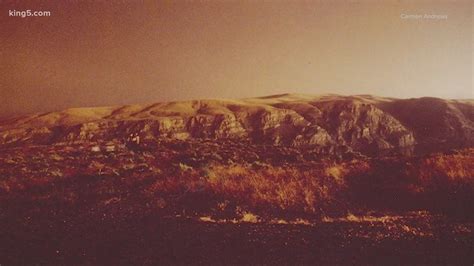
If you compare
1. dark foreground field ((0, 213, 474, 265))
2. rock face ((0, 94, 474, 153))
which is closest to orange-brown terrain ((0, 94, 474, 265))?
dark foreground field ((0, 213, 474, 265))

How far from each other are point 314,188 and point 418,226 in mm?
2719

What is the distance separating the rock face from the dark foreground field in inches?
2564

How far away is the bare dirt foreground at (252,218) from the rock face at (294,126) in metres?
62.4

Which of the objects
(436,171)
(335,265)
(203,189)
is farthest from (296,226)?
(436,171)

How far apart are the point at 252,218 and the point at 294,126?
7824 cm

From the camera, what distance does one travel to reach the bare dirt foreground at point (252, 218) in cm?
578

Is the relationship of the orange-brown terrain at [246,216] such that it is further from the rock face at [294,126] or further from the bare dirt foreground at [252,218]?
the rock face at [294,126]

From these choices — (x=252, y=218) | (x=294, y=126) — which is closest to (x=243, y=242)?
(x=252, y=218)

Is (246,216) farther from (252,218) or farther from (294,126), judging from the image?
(294,126)

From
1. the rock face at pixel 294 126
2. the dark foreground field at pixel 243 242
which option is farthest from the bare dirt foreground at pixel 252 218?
the rock face at pixel 294 126

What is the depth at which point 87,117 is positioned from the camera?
10156 centimetres

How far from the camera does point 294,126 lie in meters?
84.2

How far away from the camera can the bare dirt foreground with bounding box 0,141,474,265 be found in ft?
19.0

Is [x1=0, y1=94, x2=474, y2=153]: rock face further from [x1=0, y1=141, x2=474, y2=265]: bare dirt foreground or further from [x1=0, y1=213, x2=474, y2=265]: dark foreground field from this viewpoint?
[x1=0, y1=213, x2=474, y2=265]: dark foreground field
